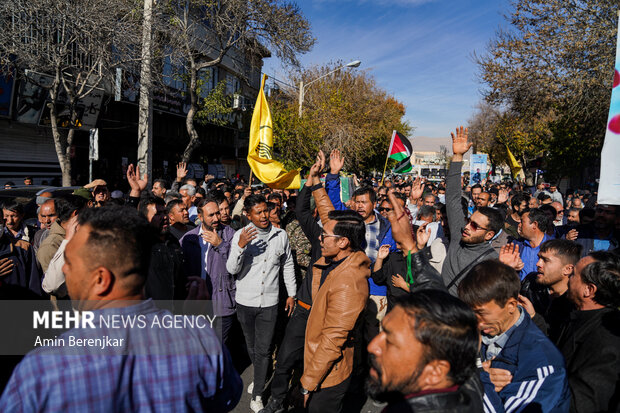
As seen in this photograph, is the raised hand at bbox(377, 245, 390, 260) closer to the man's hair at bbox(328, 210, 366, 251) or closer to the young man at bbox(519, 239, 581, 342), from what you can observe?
the man's hair at bbox(328, 210, 366, 251)

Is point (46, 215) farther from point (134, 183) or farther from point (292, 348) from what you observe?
point (292, 348)

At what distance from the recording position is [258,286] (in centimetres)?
397

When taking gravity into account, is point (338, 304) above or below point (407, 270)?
below

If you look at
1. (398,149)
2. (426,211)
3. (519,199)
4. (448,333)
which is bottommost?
(448,333)

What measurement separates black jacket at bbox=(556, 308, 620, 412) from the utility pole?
11.2m

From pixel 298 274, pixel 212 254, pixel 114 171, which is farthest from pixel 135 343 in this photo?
pixel 114 171

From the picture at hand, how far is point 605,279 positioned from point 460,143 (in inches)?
80.9

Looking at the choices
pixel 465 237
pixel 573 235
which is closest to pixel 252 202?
pixel 465 237

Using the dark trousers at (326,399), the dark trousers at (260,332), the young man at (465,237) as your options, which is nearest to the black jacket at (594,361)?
the young man at (465,237)

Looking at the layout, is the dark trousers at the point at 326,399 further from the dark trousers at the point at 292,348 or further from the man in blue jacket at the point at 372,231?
the man in blue jacket at the point at 372,231

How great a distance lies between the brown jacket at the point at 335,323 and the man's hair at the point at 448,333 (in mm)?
1216

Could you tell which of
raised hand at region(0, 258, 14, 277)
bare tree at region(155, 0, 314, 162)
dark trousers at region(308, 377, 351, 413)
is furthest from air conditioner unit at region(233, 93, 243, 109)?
dark trousers at region(308, 377, 351, 413)

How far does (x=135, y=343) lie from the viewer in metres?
1.44

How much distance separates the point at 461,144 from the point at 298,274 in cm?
257
